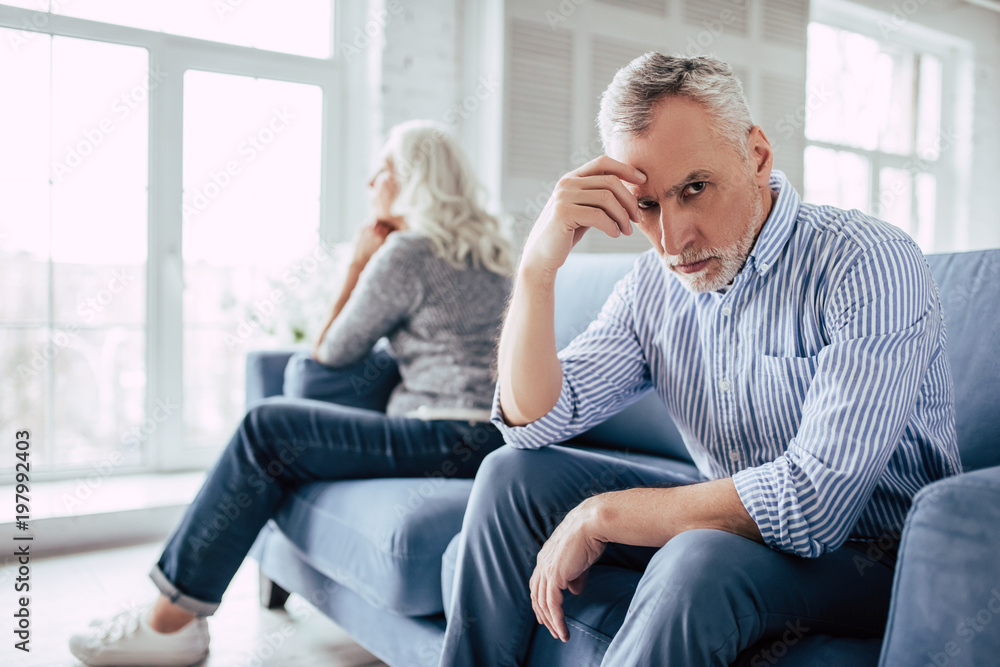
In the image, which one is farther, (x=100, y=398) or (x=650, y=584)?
(x=100, y=398)

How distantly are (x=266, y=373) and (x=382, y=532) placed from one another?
2.74ft

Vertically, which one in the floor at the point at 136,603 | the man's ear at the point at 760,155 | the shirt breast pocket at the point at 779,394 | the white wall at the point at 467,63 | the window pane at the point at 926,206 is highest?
the white wall at the point at 467,63

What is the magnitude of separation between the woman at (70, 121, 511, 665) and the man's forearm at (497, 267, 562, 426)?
0.57 metres

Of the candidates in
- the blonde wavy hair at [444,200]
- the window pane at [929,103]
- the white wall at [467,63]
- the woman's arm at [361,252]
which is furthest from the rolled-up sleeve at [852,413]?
the window pane at [929,103]

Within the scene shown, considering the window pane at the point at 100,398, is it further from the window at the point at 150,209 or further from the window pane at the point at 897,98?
the window pane at the point at 897,98

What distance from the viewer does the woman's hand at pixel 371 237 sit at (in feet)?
6.83

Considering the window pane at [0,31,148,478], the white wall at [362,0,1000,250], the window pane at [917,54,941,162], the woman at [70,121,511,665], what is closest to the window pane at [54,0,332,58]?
the window pane at [0,31,148,478]

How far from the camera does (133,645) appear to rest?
5.16ft

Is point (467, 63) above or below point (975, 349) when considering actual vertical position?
above

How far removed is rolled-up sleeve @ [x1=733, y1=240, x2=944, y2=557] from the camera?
85cm

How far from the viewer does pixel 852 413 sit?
86 cm

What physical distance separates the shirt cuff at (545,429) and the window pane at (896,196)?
4236mm

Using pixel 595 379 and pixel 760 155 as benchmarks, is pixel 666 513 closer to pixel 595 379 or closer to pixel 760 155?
pixel 595 379

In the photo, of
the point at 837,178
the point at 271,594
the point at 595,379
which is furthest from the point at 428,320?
the point at 837,178
